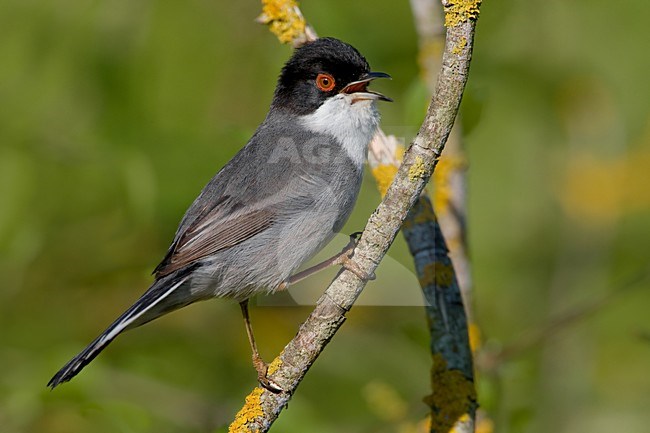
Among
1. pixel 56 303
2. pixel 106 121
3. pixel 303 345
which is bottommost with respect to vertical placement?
pixel 303 345

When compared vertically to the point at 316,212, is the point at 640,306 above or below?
above

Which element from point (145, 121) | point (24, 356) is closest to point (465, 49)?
point (145, 121)

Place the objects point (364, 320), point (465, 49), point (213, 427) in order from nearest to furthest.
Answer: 1. point (465, 49)
2. point (213, 427)
3. point (364, 320)

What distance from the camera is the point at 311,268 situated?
13.0 ft

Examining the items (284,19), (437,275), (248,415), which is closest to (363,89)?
(284,19)

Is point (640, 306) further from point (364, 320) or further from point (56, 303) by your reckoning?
point (56, 303)

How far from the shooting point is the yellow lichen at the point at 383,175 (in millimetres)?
3863

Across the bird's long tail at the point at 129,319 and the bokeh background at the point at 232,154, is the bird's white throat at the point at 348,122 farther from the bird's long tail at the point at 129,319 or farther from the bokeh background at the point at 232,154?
the bird's long tail at the point at 129,319

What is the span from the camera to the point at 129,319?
349 centimetres

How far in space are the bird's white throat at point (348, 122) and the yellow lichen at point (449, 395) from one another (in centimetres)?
101

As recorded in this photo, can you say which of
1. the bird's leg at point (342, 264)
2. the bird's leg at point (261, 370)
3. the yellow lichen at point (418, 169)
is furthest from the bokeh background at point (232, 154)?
the yellow lichen at point (418, 169)

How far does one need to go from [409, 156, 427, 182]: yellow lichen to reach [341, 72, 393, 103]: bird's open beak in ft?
4.20

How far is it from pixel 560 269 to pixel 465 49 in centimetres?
316

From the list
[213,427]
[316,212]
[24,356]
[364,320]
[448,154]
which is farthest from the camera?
[364,320]
